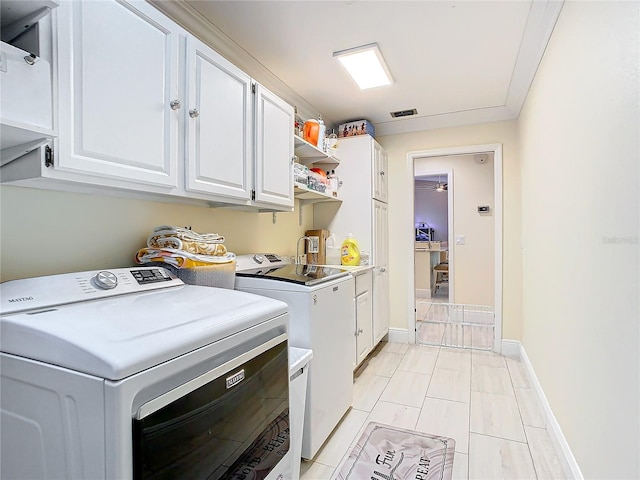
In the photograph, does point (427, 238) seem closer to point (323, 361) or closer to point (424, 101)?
point (424, 101)

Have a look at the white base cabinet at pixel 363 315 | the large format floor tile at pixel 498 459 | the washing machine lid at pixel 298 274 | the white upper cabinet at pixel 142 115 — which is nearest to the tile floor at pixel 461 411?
the large format floor tile at pixel 498 459

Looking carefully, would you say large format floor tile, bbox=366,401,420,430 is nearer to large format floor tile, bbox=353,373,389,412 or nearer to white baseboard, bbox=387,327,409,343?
large format floor tile, bbox=353,373,389,412

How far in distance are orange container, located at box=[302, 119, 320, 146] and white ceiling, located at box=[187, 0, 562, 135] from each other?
0.94 ft

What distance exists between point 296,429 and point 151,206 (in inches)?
49.7

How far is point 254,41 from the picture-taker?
6.96ft

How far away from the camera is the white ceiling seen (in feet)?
5.96

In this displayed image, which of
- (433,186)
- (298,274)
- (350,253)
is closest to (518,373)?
(350,253)

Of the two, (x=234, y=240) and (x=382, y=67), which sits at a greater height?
(x=382, y=67)

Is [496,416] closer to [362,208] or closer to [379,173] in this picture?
[362,208]

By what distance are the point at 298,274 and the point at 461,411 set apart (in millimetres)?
1489

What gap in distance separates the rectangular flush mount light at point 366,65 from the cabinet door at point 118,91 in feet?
3.89

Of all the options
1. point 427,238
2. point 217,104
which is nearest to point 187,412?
point 217,104

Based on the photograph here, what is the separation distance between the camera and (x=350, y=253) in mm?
3148

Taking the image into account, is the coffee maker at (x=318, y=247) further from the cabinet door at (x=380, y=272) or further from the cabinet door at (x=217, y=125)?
the cabinet door at (x=217, y=125)
